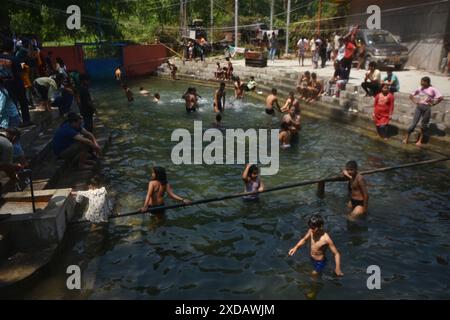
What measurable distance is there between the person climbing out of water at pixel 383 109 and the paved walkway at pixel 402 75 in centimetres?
276

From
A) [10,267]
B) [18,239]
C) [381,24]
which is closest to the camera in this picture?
[10,267]

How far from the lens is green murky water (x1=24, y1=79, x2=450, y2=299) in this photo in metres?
6.03

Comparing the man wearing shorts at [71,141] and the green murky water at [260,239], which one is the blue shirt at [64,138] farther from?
the green murky water at [260,239]

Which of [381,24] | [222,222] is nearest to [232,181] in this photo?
[222,222]

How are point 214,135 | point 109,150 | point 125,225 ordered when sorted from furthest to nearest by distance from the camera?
point 214,135 < point 109,150 < point 125,225

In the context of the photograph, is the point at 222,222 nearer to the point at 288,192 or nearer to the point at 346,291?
the point at 288,192

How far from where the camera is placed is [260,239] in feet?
24.5

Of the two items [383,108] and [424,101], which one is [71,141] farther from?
[424,101]

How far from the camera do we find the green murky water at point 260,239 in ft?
19.8

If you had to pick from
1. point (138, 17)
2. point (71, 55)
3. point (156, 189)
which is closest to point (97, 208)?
point (156, 189)

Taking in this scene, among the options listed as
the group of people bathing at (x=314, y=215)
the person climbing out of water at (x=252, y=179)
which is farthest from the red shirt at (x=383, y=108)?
the person climbing out of water at (x=252, y=179)

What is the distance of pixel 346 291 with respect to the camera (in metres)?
5.94

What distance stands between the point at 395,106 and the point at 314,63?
1099 centimetres

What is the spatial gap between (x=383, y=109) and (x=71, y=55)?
23.2m
